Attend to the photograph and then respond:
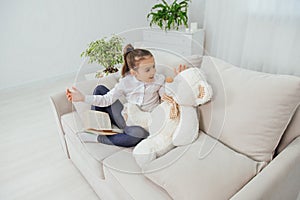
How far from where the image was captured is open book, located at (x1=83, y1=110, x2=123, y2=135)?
999mm

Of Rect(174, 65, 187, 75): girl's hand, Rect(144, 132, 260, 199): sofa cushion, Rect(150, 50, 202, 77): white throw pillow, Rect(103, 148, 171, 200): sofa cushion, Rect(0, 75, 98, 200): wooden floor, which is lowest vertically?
Rect(0, 75, 98, 200): wooden floor

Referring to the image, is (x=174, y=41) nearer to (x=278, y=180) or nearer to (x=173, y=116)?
(x=173, y=116)

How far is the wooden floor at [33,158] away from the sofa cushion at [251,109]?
86 cm

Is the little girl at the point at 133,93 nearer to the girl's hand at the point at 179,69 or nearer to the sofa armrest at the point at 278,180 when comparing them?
the girl's hand at the point at 179,69

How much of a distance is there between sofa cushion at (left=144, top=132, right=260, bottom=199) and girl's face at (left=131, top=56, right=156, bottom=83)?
328mm

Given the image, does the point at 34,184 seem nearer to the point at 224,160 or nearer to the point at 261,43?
the point at 224,160

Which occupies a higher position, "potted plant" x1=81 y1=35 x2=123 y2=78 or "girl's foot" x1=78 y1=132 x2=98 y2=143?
"potted plant" x1=81 y1=35 x2=123 y2=78

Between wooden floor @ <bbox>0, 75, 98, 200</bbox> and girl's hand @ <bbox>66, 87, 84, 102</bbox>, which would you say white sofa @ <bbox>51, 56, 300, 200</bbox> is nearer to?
girl's hand @ <bbox>66, 87, 84, 102</bbox>

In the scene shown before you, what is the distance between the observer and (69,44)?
3.09m

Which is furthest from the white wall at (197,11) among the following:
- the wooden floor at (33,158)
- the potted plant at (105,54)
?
the wooden floor at (33,158)

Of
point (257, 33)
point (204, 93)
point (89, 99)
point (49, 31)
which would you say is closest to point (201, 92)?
point (204, 93)

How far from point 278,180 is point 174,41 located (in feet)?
3.72

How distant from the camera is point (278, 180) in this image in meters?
0.80

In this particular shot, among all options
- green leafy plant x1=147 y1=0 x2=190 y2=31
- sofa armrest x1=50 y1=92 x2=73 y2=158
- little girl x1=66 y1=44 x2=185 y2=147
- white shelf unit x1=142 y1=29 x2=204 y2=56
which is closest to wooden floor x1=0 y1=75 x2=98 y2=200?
sofa armrest x1=50 y1=92 x2=73 y2=158
